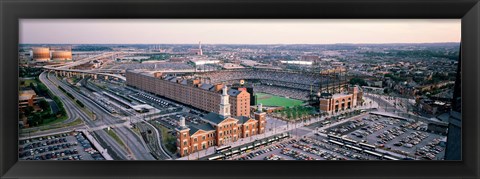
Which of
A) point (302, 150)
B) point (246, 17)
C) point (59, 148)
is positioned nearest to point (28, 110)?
point (59, 148)

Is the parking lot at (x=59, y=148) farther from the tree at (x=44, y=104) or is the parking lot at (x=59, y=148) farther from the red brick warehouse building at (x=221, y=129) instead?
the red brick warehouse building at (x=221, y=129)

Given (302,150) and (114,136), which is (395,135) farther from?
(114,136)

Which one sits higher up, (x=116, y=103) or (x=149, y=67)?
(x=149, y=67)

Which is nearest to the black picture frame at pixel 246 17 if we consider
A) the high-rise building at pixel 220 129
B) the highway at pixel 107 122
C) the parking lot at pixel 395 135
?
the parking lot at pixel 395 135

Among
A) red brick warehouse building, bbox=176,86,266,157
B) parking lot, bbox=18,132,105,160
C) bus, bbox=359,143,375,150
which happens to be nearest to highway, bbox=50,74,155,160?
parking lot, bbox=18,132,105,160

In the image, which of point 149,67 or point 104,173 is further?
point 149,67
